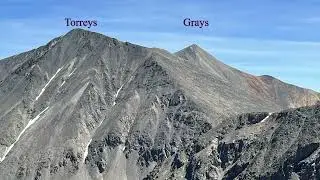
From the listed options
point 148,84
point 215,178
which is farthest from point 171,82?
point 215,178

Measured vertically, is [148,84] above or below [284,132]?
above

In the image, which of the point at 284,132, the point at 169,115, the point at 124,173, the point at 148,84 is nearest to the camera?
the point at 284,132

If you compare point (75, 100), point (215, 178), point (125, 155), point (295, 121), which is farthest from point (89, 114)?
point (295, 121)

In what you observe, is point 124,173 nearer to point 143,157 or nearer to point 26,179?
point 143,157

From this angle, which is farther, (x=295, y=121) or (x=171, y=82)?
(x=171, y=82)

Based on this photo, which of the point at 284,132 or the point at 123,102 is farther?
the point at 123,102

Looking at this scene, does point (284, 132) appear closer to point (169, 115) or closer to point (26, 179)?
point (169, 115)

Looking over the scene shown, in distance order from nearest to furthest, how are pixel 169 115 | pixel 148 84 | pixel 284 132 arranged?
pixel 284 132
pixel 169 115
pixel 148 84

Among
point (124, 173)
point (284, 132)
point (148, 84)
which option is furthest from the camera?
Result: point (148, 84)

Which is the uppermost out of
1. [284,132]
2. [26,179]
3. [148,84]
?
[148,84]
